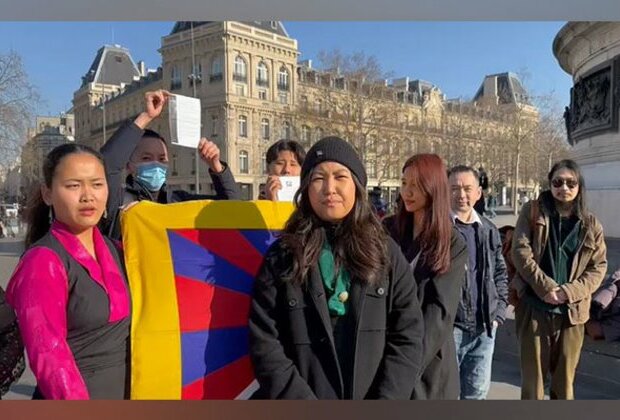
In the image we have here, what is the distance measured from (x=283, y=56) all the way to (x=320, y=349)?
136 inches

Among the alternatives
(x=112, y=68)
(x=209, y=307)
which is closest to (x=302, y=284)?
(x=209, y=307)

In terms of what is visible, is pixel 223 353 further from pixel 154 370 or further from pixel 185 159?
pixel 185 159

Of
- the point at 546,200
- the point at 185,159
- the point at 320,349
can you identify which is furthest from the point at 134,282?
the point at 546,200

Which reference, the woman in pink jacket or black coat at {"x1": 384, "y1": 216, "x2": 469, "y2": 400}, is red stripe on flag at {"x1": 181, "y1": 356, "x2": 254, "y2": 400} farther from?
black coat at {"x1": 384, "y1": 216, "x2": 469, "y2": 400}

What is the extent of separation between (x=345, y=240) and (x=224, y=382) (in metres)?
0.92

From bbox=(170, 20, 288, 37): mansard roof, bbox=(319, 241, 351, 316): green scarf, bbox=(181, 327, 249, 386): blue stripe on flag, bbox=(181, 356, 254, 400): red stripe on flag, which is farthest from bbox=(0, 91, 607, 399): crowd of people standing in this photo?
bbox=(170, 20, 288, 37): mansard roof

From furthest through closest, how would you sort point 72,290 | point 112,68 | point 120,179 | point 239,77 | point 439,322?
point 239,77, point 112,68, point 120,179, point 439,322, point 72,290

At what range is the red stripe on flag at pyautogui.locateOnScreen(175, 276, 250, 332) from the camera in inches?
98.7

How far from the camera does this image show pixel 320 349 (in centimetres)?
228

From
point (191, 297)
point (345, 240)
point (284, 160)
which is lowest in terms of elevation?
point (191, 297)

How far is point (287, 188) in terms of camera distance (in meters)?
2.98

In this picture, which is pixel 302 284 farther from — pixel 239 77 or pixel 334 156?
pixel 239 77

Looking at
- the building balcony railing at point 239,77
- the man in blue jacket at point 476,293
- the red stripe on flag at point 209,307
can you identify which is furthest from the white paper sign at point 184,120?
the building balcony railing at point 239,77

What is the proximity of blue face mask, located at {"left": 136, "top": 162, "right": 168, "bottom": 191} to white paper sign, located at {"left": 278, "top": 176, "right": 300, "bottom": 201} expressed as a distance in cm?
66
